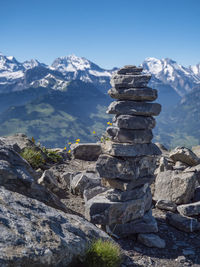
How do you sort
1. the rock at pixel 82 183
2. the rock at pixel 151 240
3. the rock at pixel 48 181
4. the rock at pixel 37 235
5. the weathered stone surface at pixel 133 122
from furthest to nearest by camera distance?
the rock at pixel 82 183 < the rock at pixel 48 181 < the weathered stone surface at pixel 133 122 < the rock at pixel 151 240 < the rock at pixel 37 235

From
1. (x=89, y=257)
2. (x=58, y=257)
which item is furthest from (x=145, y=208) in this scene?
(x=58, y=257)

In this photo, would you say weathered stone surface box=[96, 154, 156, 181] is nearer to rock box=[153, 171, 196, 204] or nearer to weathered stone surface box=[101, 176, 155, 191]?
weathered stone surface box=[101, 176, 155, 191]

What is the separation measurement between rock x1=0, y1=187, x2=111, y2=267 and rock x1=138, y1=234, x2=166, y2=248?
2.38 meters

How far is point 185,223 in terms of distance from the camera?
34.9 ft

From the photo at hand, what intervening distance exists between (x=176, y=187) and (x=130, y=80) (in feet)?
17.3

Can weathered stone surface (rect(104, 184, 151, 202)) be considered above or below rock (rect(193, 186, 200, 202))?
above

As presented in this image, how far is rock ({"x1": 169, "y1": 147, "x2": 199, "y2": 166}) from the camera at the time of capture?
638 inches

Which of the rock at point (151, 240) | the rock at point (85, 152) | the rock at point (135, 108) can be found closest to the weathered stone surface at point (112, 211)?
the rock at point (151, 240)

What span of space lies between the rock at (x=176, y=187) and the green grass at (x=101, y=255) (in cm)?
601

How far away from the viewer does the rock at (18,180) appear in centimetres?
891

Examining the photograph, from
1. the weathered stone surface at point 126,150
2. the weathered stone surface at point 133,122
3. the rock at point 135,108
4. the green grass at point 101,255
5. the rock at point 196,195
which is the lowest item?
the green grass at point 101,255

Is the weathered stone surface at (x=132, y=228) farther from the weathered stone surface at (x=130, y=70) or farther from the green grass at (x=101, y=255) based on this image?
the weathered stone surface at (x=130, y=70)

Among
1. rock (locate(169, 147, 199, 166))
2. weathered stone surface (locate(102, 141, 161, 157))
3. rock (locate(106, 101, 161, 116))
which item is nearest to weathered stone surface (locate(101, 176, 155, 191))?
weathered stone surface (locate(102, 141, 161, 157))

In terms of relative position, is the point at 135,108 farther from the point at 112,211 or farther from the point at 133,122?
the point at 112,211
